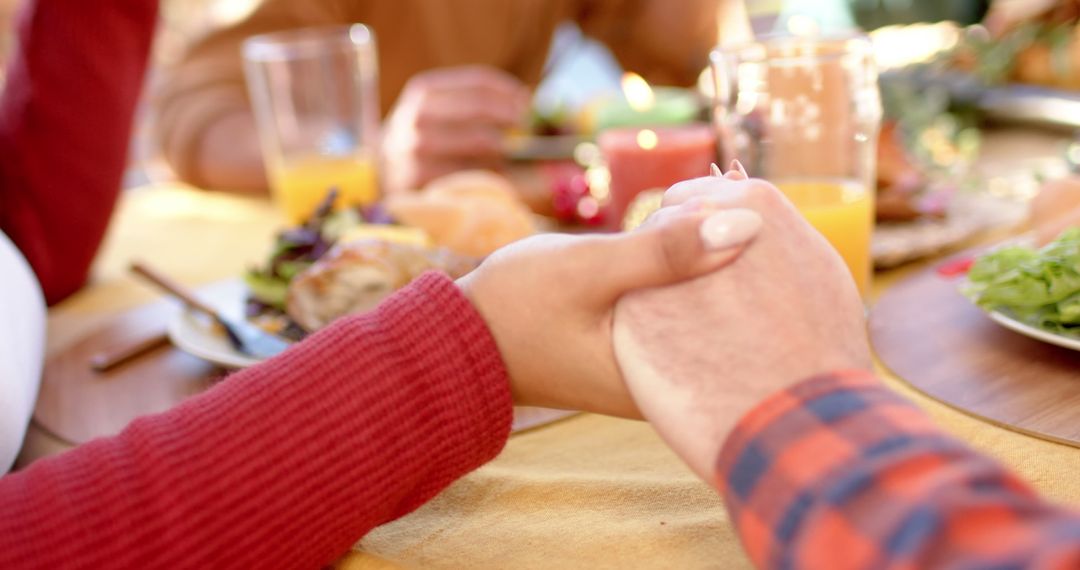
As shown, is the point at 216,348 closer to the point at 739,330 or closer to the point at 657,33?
the point at 739,330

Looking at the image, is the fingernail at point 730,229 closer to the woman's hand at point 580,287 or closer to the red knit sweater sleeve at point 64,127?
the woman's hand at point 580,287

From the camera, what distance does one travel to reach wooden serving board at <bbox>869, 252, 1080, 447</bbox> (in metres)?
0.57

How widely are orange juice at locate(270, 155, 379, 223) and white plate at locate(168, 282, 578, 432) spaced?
394 millimetres

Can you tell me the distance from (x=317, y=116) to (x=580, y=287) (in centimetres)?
92

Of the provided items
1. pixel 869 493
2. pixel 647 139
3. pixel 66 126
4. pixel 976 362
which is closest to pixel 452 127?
pixel 647 139

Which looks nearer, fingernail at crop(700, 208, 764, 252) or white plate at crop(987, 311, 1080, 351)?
fingernail at crop(700, 208, 764, 252)

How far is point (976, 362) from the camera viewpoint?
650mm

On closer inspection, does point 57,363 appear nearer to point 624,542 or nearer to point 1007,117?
point 624,542

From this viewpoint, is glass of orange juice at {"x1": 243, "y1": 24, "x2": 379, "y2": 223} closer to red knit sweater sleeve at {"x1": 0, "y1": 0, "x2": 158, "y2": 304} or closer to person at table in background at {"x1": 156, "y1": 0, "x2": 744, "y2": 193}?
person at table in background at {"x1": 156, "y1": 0, "x2": 744, "y2": 193}

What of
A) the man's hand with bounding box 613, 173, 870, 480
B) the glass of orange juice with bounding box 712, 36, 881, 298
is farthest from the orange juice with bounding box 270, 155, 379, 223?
the man's hand with bounding box 613, 173, 870, 480

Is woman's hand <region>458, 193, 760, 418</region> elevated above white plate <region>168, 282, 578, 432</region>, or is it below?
above

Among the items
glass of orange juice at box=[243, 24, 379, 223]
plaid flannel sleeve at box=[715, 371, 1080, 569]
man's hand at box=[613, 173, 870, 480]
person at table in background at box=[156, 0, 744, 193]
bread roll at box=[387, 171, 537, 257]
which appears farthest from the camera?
person at table in background at box=[156, 0, 744, 193]

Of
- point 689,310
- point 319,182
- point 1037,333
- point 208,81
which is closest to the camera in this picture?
point 689,310

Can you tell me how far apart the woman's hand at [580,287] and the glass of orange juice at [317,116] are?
799 millimetres
